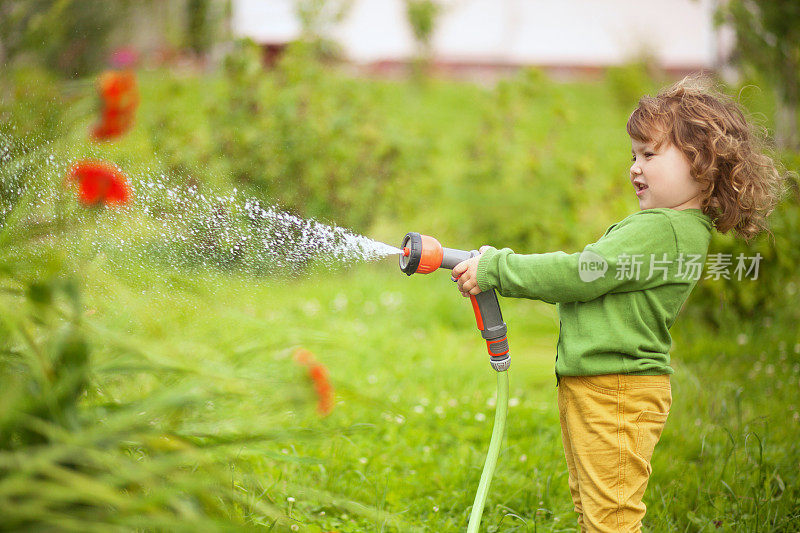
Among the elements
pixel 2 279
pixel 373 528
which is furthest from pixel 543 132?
pixel 2 279

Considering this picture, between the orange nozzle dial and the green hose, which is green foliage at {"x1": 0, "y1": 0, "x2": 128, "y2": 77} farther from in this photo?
the green hose

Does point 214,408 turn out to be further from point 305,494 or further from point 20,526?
point 20,526

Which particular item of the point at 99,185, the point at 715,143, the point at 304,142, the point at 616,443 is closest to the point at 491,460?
the point at 616,443

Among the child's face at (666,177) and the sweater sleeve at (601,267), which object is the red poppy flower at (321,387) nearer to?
the sweater sleeve at (601,267)

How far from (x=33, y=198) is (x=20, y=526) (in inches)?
47.4

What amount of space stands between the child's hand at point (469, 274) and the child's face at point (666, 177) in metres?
0.44

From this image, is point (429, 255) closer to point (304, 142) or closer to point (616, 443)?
point (616, 443)

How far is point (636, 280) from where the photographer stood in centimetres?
161

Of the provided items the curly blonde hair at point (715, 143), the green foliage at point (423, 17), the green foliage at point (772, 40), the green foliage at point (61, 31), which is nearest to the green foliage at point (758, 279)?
the green foliage at point (772, 40)

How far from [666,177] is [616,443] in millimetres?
679

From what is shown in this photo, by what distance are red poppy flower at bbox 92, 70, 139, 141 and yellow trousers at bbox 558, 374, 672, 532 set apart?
196 cm

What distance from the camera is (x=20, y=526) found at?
978mm

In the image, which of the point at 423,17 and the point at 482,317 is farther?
the point at 423,17

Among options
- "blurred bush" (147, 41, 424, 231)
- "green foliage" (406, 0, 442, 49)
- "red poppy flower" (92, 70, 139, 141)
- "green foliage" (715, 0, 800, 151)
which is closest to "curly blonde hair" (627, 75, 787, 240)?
"red poppy flower" (92, 70, 139, 141)
